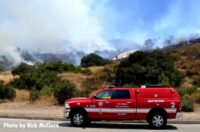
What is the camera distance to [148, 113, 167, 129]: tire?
16984 millimetres

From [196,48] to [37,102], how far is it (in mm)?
43059

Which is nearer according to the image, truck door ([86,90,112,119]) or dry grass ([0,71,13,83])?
truck door ([86,90,112,119])

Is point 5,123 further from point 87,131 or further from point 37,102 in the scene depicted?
point 37,102

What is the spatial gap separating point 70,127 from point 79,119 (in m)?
0.58

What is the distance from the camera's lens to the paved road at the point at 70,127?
51.9 ft

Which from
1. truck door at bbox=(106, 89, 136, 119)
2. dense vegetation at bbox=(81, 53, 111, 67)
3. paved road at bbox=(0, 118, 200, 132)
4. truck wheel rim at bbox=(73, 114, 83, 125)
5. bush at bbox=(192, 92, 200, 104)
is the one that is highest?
dense vegetation at bbox=(81, 53, 111, 67)

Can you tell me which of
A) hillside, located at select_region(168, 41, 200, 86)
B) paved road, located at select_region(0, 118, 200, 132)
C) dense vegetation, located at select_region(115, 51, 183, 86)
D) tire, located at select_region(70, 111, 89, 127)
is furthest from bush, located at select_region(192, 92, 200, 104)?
hillside, located at select_region(168, 41, 200, 86)

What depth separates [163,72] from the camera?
125 ft

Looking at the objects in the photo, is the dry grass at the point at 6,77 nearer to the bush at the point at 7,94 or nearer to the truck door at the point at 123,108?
the bush at the point at 7,94

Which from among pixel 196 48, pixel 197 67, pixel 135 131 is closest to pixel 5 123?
pixel 135 131

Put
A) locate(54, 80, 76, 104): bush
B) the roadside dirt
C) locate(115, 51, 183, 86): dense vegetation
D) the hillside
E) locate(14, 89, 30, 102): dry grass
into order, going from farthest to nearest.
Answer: the hillside → locate(115, 51, 183, 86): dense vegetation → locate(14, 89, 30, 102): dry grass → locate(54, 80, 76, 104): bush → the roadside dirt

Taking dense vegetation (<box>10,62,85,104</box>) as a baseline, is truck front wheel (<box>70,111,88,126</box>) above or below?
below

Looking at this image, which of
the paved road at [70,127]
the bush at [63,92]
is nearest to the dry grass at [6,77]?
the bush at [63,92]

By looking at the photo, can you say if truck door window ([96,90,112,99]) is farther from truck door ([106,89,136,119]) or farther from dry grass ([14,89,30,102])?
dry grass ([14,89,30,102])
